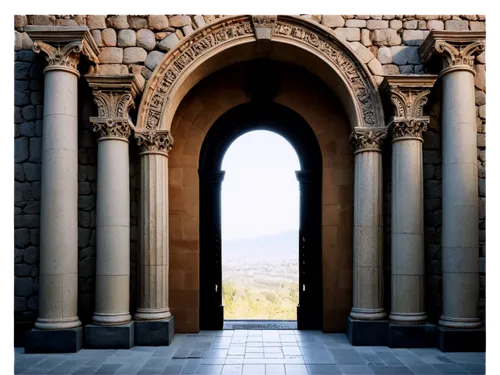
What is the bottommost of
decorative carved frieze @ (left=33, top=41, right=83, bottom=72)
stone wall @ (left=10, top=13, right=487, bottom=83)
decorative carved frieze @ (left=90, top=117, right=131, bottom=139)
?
decorative carved frieze @ (left=90, top=117, right=131, bottom=139)

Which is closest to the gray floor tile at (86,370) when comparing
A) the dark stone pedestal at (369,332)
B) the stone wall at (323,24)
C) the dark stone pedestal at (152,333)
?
the dark stone pedestal at (152,333)

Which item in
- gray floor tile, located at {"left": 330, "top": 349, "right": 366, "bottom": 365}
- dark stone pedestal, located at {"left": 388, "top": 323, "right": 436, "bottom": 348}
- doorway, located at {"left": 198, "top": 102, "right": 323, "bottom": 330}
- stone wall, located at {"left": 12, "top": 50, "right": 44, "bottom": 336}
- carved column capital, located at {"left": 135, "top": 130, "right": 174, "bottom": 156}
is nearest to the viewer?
gray floor tile, located at {"left": 330, "top": 349, "right": 366, "bottom": 365}

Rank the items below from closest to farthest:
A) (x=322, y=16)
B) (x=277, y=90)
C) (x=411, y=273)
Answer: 1. (x=411, y=273)
2. (x=322, y=16)
3. (x=277, y=90)

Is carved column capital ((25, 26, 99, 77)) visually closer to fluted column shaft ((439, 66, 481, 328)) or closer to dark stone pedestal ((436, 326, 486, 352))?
fluted column shaft ((439, 66, 481, 328))

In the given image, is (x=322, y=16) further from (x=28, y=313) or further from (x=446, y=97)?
(x=28, y=313)

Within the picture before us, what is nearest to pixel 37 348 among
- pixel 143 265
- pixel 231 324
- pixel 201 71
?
pixel 143 265

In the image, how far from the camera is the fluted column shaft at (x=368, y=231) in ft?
26.3

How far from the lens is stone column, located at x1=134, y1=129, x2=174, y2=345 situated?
26.3 feet

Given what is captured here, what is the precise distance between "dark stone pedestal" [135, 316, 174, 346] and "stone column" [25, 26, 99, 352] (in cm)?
96

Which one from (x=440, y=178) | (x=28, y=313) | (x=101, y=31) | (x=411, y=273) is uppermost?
(x=101, y=31)

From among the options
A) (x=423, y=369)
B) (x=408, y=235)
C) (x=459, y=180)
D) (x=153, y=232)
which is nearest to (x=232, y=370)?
(x=423, y=369)

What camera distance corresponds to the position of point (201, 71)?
8.57 metres

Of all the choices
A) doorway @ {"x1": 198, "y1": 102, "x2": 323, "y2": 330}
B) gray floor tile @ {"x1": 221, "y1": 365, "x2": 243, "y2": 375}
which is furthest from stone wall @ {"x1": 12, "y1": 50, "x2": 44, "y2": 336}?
gray floor tile @ {"x1": 221, "y1": 365, "x2": 243, "y2": 375}

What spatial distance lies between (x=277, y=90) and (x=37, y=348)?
616 cm
